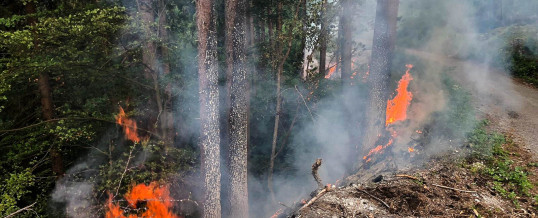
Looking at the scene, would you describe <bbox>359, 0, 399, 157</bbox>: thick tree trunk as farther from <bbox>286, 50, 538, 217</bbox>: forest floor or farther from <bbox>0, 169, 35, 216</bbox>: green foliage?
<bbox>0, 169, 35, 216</bbox>: green foliage

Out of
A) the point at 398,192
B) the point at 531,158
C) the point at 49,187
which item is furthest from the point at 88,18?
the point at 531,158

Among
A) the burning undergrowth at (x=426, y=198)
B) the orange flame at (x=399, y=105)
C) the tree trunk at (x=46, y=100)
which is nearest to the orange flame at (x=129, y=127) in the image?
the tree trunk at (x=46, y=100)

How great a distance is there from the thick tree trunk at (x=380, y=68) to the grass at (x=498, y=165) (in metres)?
2.26

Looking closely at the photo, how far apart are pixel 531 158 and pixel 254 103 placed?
339 inches

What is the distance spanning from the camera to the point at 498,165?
20.2 feet

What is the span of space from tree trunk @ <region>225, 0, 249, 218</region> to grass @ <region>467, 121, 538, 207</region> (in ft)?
17.9

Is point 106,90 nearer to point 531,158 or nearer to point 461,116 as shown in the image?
point 461,116

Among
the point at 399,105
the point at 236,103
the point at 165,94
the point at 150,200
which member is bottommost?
the point at 150,200

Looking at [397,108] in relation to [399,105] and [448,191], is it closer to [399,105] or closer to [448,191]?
[399,105]

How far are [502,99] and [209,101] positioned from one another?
34.8 feet

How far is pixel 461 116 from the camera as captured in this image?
854 centimetres

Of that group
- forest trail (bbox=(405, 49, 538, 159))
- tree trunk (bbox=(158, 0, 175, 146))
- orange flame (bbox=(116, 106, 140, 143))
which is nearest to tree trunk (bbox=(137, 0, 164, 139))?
tree trunk (bbox=(158, 0, 175, 146))

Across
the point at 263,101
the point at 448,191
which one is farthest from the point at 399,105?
the point at 448,191

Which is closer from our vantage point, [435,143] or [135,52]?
[435,143]
